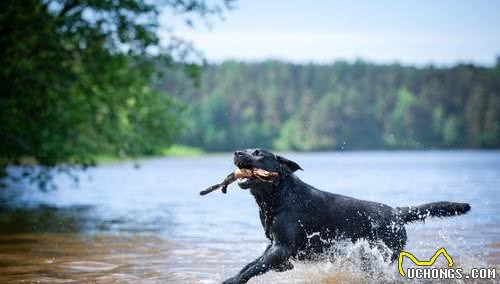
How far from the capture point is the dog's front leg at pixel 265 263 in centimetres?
725

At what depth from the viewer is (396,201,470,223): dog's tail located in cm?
785

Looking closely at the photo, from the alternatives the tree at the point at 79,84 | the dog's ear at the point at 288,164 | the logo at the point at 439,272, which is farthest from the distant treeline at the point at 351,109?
the dog's ear at the point at 288,164

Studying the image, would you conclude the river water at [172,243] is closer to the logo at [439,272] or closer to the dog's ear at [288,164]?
the logo at [439,272]

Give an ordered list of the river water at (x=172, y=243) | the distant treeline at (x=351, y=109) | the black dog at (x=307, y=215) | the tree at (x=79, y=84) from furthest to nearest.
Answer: the distant treeline at (x=351, y=109), the tree at (x=79, y=84), the river water at (x=172, y=243), the black dog at (x=307, y=215)

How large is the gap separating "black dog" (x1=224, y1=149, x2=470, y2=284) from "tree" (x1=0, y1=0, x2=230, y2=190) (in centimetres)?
1191

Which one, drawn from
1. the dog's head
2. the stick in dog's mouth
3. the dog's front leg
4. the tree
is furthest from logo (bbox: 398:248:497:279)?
the tree

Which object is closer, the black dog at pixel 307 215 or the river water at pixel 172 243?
the black dog at pixel 307 215

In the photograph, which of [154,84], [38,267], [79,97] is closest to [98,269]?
[38,267]

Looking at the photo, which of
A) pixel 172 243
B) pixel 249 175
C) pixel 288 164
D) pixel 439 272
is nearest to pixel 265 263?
pixel 249 175

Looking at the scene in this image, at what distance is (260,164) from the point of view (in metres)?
7.59

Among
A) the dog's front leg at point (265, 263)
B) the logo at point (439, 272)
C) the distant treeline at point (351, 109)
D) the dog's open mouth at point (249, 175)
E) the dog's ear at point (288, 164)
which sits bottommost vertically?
the logo at point (439, 272)

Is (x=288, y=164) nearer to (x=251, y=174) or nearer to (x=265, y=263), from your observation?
(x=251, y=174)

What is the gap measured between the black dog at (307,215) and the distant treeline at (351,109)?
11818 cm

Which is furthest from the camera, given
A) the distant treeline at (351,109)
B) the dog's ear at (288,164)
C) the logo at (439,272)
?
the distant treeline at (351,109)
